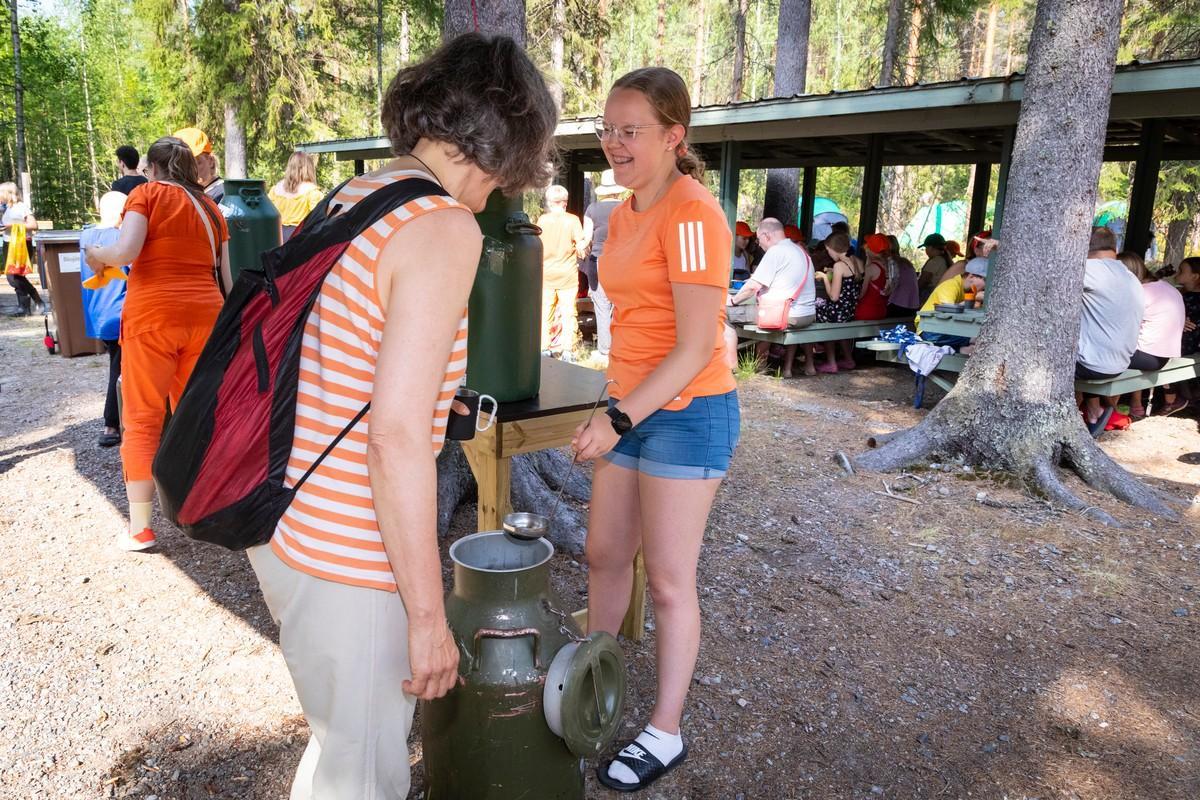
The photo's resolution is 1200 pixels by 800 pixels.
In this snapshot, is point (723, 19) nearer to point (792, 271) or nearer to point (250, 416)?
point (792, 271)

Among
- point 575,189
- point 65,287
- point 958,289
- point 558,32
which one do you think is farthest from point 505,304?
point 558,32

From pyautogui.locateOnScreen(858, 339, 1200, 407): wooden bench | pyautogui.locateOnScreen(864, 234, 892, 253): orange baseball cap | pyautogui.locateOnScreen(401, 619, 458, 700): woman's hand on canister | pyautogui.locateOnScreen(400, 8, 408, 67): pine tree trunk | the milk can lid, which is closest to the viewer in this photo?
pyautogui.locateOnScreen(401, 619, 458, 700): woman's hand on canister

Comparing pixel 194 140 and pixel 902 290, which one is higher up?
pixel 194 140

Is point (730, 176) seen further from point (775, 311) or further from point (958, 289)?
point (958, 289)

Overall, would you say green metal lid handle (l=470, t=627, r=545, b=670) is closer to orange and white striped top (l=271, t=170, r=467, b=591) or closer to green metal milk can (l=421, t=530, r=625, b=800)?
green metal milk can (l=421, t=530, r=625, b=800)

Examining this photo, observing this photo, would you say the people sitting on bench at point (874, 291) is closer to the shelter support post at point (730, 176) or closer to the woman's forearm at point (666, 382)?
the shelter support post at point (730, 176)

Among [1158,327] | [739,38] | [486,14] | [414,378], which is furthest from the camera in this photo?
[739,38]

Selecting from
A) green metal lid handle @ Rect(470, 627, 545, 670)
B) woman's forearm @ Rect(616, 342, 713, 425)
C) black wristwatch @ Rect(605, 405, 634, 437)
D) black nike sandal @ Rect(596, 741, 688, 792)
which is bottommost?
black nike sandal @ Rect(596, 741, 688, 792)

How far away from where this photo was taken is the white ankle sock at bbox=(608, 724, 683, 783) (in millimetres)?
2092

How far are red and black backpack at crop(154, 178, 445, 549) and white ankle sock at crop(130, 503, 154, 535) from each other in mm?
2398

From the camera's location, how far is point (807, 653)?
288 centimetres

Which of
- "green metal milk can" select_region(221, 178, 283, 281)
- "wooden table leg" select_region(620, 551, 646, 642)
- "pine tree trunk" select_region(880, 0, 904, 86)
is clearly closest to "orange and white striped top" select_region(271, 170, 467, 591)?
"wooden table leg" select_region(620, 551, 646, 642)

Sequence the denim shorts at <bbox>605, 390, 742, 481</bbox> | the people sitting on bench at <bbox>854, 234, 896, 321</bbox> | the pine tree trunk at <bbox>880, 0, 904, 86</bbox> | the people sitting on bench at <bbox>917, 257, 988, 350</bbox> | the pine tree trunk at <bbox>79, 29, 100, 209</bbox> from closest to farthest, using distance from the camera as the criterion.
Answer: the denim shorts at <bbox>605, 390, 742, 481</bbox>, the people sitting on bench at <bbox>917, 257, 988, 350</bbox>, the people sitting on bench at <bbox>854, 234, 896, 321</bbox>, the pine tree trunk at <bbox>880, 0, 904, 86</bbox>, the pine tree trunk at <bbox>79, 29, 100, 209</bbox>

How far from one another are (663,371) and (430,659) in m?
0.80
